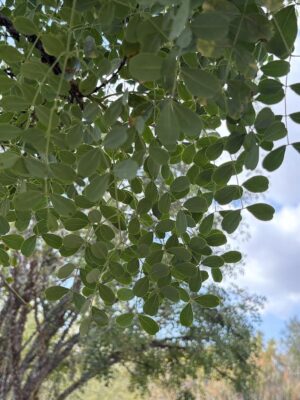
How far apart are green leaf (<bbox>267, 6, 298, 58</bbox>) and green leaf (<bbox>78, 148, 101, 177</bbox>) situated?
15cm

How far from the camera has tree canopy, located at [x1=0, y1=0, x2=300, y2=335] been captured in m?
0.32

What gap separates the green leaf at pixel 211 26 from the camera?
27 centimetres

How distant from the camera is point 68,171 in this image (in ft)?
1.45

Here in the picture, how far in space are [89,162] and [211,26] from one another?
18cm

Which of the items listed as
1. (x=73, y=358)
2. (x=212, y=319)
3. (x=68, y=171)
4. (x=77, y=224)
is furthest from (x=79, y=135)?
(x=73, y=358)

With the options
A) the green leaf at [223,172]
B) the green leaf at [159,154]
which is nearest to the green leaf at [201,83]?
the green leaf at [159,154]

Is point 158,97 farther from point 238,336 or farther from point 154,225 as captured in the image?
point 238,336

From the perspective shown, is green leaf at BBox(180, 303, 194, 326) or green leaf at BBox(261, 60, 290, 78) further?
green leaf at BBox(180, 303, 194, 326)

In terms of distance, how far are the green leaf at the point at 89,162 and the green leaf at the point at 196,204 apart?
7.7 inches

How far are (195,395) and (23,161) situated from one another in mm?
4560

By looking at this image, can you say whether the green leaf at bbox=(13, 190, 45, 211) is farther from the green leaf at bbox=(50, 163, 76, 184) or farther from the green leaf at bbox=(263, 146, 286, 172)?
the green leaf at bbox=(263, 146, 286, 172)

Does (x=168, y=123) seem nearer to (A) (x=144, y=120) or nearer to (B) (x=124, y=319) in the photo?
(A) (x=144, y=120)

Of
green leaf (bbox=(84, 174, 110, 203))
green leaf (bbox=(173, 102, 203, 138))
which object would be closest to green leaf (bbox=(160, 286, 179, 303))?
green leaf (bbox=(84, 174, 110, 203))

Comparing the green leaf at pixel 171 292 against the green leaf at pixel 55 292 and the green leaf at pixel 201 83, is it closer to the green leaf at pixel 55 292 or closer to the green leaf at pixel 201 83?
the green leaf at pixel 55 292
